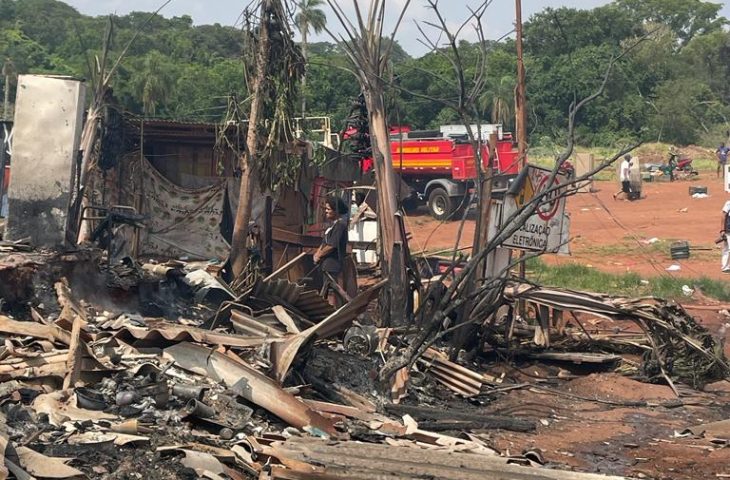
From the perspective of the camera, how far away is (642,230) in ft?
84.0

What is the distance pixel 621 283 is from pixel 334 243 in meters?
8.18

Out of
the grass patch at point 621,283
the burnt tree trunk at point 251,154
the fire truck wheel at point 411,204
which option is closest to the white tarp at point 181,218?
the burnt tree trunk at point 251,154

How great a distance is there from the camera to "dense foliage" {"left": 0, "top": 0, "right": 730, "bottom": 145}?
37781mm

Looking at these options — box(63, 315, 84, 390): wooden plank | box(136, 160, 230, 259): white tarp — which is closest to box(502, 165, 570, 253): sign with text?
box(136, 160, 230, 259): white tarp

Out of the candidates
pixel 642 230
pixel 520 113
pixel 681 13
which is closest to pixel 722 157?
pixel 642 230

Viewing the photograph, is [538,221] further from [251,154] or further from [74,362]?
[74,362]

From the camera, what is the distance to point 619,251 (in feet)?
76.7

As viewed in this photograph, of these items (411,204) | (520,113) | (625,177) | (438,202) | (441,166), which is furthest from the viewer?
(625,177)

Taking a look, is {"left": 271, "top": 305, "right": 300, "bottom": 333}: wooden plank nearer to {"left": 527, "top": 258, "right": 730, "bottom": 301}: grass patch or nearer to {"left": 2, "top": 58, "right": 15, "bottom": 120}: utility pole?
{"left": 527, "top": 258, "right": 730, "bottom": 301}: grass patch

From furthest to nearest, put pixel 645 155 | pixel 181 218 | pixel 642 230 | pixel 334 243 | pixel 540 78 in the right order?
pixel 540 78, pixel 645 155, pixel 642 230, pixel 181 218, pixel 334 243

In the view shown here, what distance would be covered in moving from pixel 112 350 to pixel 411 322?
10.7ft

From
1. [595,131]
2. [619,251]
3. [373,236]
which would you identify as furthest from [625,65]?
[373,236]

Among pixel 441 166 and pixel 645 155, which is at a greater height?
pixel 645 155

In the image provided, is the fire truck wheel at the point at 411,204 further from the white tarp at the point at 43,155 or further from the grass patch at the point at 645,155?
the white tarp at the point at 43,155
